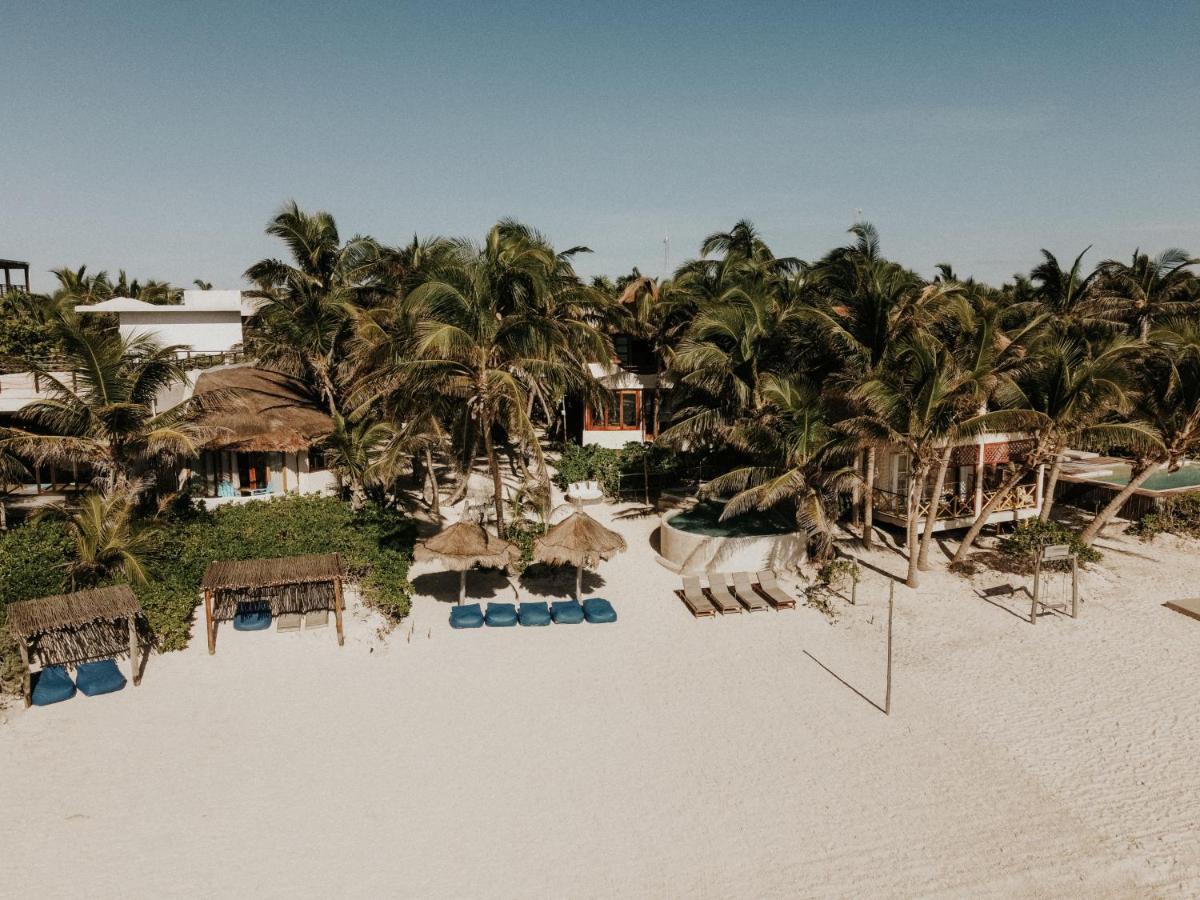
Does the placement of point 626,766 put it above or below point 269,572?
below

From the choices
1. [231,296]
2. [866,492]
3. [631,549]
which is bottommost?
[631,549]

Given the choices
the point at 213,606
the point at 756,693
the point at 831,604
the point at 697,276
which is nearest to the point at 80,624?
the point at 213,606

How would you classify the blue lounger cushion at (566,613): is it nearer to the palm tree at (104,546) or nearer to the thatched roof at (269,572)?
the thatched roof at (269,572)

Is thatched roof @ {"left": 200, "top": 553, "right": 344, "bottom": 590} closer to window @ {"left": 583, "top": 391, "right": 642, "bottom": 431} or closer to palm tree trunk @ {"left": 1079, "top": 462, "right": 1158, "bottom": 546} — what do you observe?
window @ {"left": 583, "top": 391, "right": 642, "bottom": 431}

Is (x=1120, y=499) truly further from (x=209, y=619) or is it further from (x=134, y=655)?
(x=134, y=655)

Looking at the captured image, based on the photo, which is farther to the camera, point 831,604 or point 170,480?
point 170,480

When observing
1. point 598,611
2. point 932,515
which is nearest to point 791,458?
point 932,515

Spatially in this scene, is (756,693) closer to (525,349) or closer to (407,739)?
(407,739)
